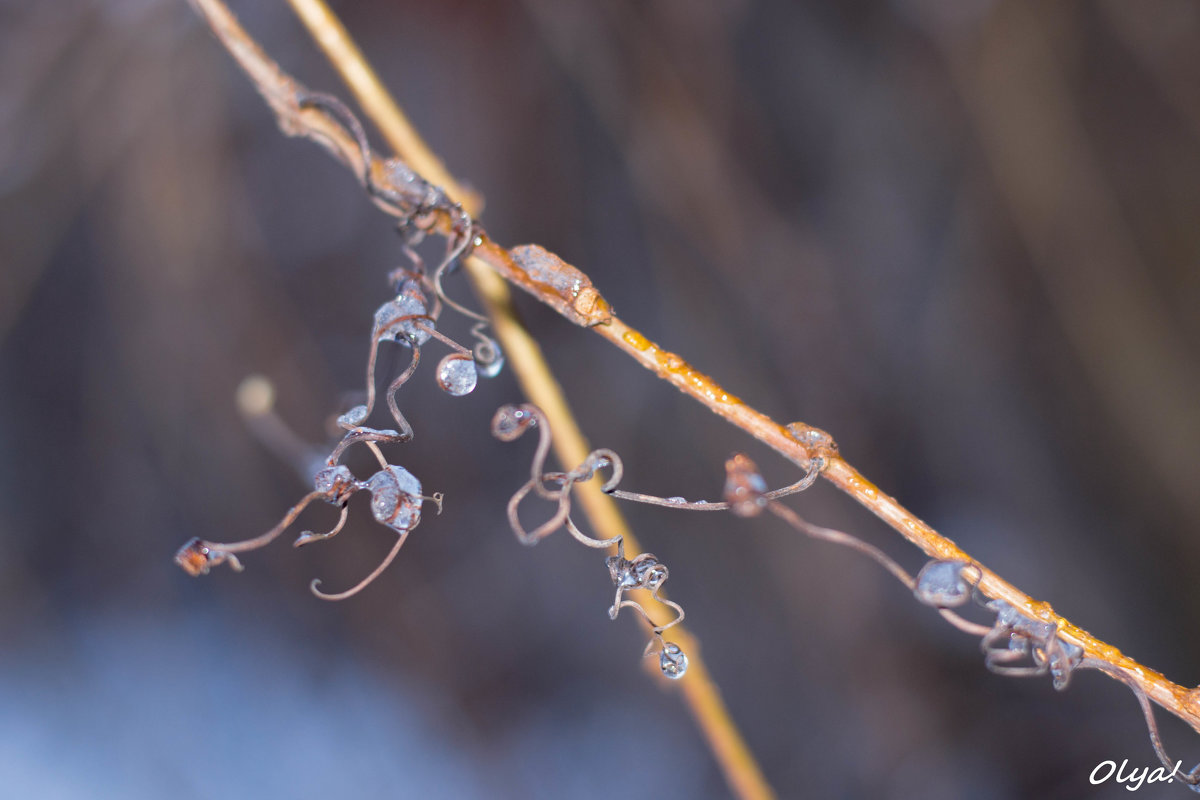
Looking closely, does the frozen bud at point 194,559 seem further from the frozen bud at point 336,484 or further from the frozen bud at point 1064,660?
the frozen bud at point 1064,660

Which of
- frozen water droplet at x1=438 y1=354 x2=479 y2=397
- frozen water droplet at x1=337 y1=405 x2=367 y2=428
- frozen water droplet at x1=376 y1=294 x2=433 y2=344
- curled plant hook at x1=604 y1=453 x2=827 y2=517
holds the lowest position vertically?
curled plant hook at x1=604 y1=453 x2=827 y2=517

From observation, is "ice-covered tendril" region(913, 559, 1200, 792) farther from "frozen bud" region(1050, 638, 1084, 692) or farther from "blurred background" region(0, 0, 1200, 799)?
"blurred background" region(0, 0, 1200, 799)

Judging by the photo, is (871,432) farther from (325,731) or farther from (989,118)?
(325,731)

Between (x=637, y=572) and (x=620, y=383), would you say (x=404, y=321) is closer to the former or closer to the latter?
(x=637, y=572)
